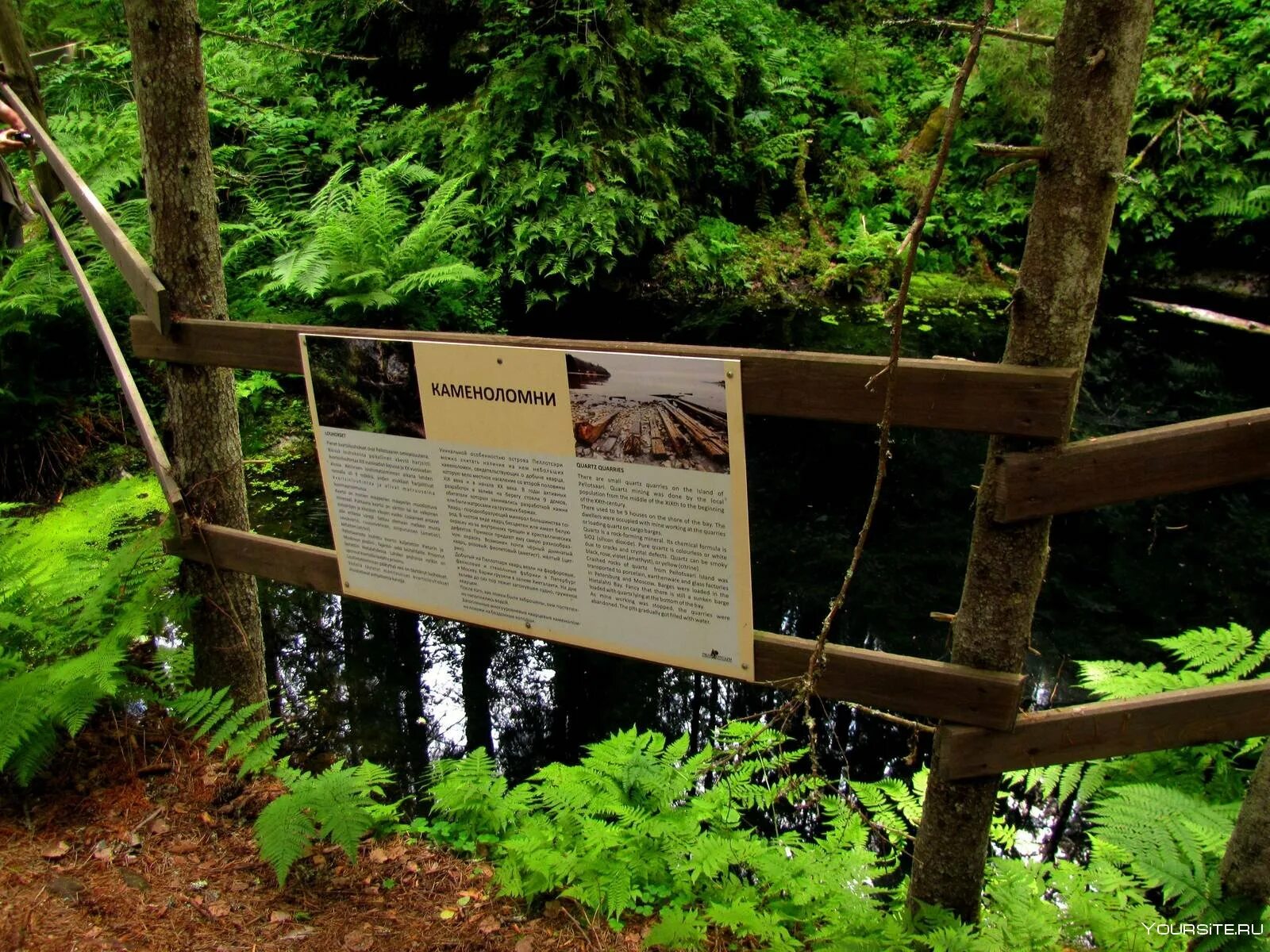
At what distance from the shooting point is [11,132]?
12.7 ft

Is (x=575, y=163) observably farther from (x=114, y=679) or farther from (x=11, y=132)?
(x=114, y=679)

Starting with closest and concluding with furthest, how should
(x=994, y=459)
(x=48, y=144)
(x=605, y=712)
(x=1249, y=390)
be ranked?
(x=994, y=459)
(x=48, y=144)
(x=605, y=712)
(x=1249, y=390)

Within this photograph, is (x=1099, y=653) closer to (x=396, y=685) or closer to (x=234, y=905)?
(x=396, y=685)

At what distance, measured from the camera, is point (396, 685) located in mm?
5160

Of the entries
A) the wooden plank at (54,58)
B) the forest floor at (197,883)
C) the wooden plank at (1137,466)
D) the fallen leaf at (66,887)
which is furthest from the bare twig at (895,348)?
the wooden plank at (54,58)

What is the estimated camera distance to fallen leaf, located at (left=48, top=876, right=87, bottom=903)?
2633mm

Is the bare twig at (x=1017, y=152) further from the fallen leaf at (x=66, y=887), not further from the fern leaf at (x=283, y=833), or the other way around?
the fallen leaf at (x=66, y=887)

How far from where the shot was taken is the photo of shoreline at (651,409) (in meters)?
2.21

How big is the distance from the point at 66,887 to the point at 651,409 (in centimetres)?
239

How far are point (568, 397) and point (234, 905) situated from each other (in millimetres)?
1985

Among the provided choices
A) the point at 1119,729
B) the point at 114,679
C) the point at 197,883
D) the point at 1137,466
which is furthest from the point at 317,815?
the point at 1137,466

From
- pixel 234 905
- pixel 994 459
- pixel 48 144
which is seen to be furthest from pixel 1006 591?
pixel 48 144

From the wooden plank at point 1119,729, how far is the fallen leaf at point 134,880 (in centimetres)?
259

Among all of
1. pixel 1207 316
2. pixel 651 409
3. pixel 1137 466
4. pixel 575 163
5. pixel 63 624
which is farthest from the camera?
pixel 1207 316
